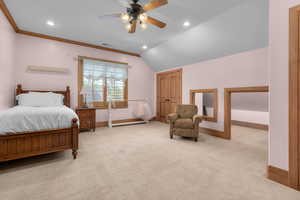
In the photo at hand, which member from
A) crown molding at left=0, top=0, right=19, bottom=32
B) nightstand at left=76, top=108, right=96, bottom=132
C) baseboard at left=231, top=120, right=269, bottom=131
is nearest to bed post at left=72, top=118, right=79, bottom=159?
nightstand at left=76, top=108, right=96, bottom=132

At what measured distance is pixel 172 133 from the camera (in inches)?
139

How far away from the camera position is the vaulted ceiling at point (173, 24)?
2.54 m

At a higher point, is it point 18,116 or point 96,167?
point 18,116

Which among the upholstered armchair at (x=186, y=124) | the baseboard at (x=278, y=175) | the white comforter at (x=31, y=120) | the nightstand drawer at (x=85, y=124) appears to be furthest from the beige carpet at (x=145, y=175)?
→ the nightstand drawer at (x=85, y=124)

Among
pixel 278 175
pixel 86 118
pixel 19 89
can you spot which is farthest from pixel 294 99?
pixel 19 89

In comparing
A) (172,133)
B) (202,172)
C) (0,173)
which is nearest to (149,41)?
(172,133)

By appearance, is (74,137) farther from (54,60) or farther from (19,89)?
(54,60)

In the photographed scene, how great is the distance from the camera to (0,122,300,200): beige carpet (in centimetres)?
148

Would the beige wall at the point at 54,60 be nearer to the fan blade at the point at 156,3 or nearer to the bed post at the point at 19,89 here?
the bed post at the point at 19,89

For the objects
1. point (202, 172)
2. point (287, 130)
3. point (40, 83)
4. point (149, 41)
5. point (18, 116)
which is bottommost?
point (202, 172)

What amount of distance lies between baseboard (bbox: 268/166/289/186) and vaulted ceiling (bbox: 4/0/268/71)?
264 cm

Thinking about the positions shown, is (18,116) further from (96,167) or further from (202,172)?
(202,172)

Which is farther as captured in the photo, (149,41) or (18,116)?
(149,41)

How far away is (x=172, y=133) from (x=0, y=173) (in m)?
3.17
